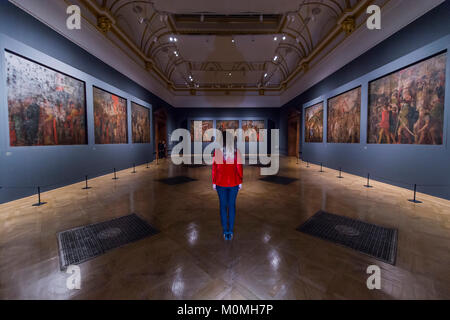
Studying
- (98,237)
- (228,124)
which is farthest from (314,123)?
(98,237)

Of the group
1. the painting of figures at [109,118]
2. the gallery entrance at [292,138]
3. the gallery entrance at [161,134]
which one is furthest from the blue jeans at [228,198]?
the gallery entrance at [292,138]

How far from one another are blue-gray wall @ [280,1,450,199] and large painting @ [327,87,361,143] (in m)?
0.30

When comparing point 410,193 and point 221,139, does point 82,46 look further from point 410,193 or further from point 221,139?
point 410,193

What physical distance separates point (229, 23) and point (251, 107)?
10.4m

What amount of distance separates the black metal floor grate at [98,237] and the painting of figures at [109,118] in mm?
5934

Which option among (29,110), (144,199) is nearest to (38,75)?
(29,110)

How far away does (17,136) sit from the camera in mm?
4973

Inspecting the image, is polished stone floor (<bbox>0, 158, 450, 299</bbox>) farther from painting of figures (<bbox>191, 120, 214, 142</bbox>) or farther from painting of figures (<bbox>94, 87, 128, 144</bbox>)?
painting of figures (<bbox>191, 120, 214, 142</bbox>)

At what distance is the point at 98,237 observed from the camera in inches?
120

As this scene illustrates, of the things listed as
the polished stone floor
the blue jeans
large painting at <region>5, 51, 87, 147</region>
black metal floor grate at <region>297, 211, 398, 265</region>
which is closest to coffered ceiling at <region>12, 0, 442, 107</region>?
large painting at <region>5, 51, 87, 147</region>

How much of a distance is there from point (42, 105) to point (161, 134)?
11.2 m

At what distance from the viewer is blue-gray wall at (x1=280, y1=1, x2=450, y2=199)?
196 inches

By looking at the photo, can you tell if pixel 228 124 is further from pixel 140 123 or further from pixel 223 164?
pixel 223 164

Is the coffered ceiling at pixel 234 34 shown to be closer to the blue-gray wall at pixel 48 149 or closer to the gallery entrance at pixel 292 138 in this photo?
the blue-gray wall at pixel 48 149
